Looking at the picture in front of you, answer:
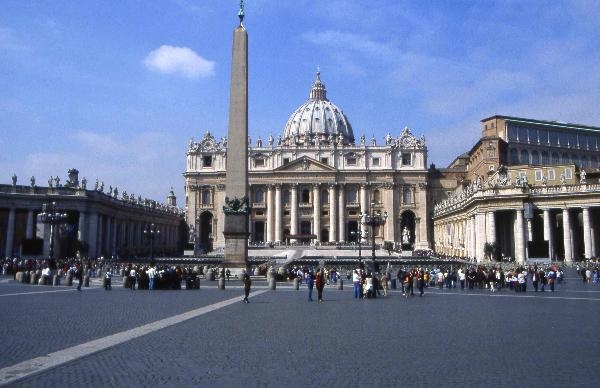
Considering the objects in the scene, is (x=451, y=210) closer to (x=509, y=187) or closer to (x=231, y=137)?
(x=509, y=187)

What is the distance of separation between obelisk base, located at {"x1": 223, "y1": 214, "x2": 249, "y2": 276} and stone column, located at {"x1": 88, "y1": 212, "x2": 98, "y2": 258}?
29159mm

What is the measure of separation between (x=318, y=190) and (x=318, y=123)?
3107 centimetres

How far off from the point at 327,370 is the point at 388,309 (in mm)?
8963

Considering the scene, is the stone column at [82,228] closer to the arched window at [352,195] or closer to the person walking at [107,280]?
the person walking at [107,280]

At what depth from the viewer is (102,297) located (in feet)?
63.6

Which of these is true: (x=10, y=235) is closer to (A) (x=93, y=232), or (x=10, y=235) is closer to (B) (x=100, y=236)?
(A) (x=93, y=232)

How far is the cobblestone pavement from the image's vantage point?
7047 mm

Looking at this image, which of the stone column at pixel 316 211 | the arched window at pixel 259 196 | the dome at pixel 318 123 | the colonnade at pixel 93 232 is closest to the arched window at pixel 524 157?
the stone column at pixel 316 211

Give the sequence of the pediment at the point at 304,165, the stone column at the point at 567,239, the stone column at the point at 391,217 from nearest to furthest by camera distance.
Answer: the stone column at the point at 567,239 → the stone column at the point at 391,217 → the pediment at the point at 304,165

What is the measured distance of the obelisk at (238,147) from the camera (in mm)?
26625

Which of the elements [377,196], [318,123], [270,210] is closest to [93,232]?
[270,210]

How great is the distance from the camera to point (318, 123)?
111 meters

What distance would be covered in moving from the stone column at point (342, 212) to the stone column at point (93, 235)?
129ft

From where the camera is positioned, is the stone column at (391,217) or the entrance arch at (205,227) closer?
the stone column at (391,217)
